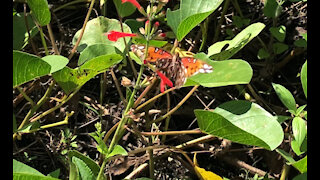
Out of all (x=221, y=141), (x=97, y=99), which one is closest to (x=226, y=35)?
(x=221, y=141)

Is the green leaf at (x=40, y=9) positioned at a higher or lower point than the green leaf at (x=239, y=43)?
higher

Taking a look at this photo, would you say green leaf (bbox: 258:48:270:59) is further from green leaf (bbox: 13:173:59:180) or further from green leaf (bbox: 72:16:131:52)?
green leaf (bbox: 13:173:59:180)

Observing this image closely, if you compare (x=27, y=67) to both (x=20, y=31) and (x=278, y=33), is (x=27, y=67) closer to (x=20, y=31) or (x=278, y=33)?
(x=20, y=31)

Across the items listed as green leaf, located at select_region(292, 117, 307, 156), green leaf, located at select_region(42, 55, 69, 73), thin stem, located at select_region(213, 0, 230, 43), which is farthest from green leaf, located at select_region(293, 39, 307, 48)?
green leaf, located at select_region(42, 55, 69, 73)

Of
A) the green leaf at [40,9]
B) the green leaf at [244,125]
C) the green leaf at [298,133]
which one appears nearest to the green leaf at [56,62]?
the green leaf at [40,9]

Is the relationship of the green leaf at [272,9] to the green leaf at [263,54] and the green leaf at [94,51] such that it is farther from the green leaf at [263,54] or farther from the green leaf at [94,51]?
the green leaf at [94,51]

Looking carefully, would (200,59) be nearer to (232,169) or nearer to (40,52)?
(232,169)
